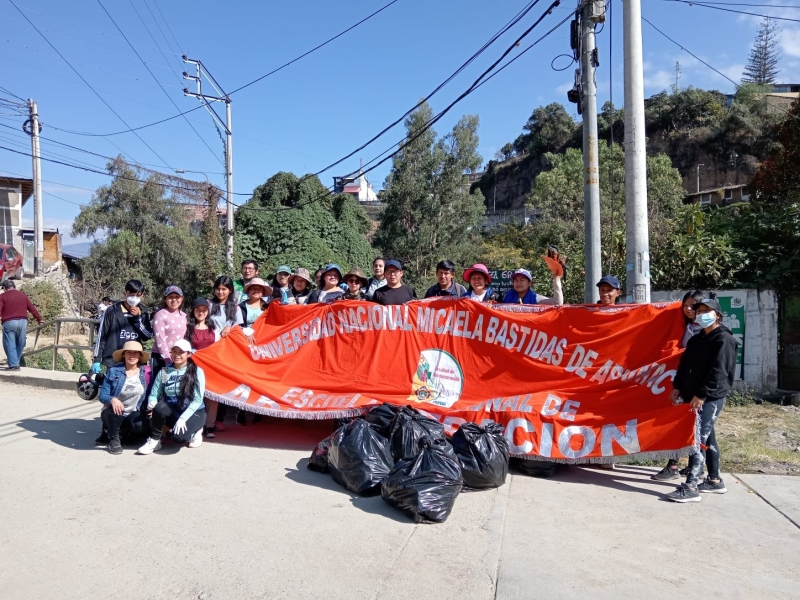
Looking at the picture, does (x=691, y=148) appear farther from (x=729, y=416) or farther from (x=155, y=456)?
(x=155, y=456)

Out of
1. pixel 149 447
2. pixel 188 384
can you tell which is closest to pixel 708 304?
pixel 188 384

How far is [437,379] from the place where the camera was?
6367mm

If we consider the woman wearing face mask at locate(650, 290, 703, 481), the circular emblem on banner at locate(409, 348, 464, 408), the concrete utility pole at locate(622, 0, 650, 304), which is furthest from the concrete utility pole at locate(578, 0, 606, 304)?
the circular emblem on banner at locate(409, 348, 464, 408)

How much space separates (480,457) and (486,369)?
55.2 inches

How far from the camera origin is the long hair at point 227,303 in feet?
23.2

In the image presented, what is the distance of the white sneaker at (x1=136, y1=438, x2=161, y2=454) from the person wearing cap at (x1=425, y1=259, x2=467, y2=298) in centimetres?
350

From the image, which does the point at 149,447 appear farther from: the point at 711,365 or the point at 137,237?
the point at 137,237

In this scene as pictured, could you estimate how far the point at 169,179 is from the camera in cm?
3550

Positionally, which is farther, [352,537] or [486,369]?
[486,369]

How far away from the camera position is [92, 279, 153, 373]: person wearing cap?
6844 millimetres

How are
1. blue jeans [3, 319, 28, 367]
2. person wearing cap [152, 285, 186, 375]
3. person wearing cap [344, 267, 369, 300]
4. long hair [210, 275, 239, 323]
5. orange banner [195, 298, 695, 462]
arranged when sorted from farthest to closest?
1. blue jeans [3, 319, 28, 367]
2. person wearing cap [344, 267, 369, 300]
3. long hair [210, 275, 239, 323]
4. person wearing cap [152, 285, 186, 375]
5. orange banner [195, 298, 695, 462]

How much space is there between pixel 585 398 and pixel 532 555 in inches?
86.0

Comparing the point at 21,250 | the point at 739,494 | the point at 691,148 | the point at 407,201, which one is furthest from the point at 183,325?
the point at 691,148

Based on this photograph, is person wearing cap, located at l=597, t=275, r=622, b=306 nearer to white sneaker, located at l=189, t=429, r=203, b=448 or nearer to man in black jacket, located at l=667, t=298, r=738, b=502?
man in black jacket, located at l=667, t=298, r=738, b=502
